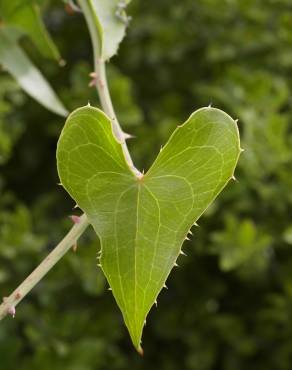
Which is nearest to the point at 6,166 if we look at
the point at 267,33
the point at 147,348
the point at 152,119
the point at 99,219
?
the point at 152,119

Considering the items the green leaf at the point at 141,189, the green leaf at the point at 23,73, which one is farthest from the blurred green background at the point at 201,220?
the green leaf at the point at 141,189

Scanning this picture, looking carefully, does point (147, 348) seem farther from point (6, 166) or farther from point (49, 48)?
point (49, 48)

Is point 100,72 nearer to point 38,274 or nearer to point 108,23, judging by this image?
point 108,23

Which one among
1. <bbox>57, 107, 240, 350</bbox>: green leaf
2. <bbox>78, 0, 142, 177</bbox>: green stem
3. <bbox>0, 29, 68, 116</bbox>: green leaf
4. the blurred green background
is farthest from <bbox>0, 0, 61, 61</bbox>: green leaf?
<bbox>57, 107, 240, 350</bbox>: green leaf

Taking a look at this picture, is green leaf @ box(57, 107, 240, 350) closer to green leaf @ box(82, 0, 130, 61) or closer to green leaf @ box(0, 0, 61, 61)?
green leaf @ box(82, 0, 130, 61)

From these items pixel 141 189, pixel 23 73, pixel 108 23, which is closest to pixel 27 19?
pixel 23 73

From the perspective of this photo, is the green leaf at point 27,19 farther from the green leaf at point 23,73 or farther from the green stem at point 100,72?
the green stem at point 100,72
